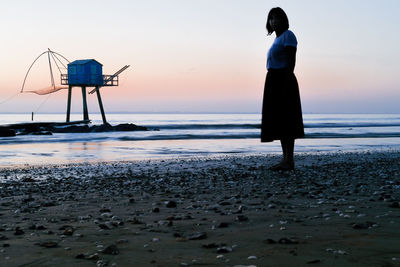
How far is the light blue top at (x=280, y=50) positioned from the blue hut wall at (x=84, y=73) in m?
35.4

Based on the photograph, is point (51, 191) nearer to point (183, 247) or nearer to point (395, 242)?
point (183, 247)

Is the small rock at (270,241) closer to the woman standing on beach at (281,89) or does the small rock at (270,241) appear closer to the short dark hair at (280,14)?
the woman standing on beach at (281,89)

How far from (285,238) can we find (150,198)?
246 cm

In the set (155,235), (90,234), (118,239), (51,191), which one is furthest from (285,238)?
(51,191)

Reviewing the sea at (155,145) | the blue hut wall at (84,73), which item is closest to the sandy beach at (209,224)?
the sea at (155,145)

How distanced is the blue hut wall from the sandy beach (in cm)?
3547

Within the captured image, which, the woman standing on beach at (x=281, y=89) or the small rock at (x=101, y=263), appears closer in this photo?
the small rock at (x=101, y=263)

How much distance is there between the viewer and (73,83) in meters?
40.1

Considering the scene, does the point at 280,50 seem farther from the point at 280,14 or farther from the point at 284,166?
the point at 284,166

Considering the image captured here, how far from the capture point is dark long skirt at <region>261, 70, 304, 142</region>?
6.62 metres

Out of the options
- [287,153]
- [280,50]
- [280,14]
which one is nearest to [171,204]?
[287,153]

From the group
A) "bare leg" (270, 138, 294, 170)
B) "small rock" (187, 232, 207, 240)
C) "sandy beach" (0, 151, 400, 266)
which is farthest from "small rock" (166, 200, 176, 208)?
"bare leg" (270, 138, 294, 170)

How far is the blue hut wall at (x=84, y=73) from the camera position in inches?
1577

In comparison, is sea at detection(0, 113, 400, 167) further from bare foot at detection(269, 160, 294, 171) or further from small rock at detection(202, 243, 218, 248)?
small rock at detection(202, 243, 218, 248)
